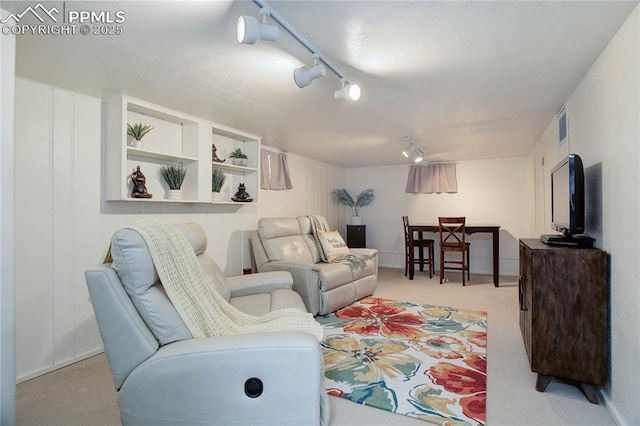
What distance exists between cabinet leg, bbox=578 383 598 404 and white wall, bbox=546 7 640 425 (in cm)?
6

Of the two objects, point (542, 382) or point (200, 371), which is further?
point (542, 382)

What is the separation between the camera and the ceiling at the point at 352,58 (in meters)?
1.55

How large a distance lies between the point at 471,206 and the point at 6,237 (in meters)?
6.04

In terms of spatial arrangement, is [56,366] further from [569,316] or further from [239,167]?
[569,316]

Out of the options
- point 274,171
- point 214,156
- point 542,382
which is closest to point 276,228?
point 214,156

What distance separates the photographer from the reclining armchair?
1.24m

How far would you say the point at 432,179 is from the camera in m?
6.10

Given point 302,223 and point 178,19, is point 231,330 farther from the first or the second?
point 302,223

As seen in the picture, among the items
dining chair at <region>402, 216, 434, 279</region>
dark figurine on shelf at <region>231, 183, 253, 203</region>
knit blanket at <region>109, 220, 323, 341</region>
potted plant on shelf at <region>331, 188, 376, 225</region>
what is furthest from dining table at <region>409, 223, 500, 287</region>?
knit blanket at <region>109, 220, 323, 341</region>

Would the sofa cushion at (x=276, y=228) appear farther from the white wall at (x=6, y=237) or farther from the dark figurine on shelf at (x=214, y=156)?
the white wall at (x=6, y=237)

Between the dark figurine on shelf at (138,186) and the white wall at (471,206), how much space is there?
4676 mm

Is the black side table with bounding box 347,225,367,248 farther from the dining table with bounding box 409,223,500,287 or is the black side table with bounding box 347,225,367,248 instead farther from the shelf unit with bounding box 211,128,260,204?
the shelf unit with bounding box 211,128,260,204

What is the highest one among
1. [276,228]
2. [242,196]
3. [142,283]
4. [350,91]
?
[350,91]

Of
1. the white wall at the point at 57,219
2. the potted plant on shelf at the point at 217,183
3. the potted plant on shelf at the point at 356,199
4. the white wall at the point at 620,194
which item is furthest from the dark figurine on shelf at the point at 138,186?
the potted plant on shelf at the point at 356,199
